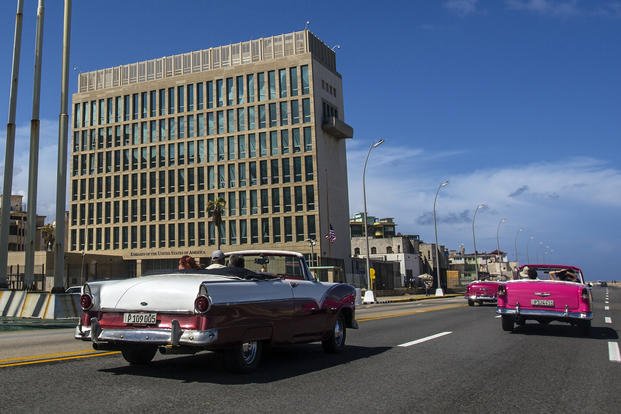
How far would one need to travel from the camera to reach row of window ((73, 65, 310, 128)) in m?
71.6

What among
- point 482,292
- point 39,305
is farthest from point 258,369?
point 482,292

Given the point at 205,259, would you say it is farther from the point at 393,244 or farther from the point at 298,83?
the point at 393,244

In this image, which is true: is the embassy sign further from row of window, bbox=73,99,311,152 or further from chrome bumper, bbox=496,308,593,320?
chrome bumper, bbox=496,308,593,320

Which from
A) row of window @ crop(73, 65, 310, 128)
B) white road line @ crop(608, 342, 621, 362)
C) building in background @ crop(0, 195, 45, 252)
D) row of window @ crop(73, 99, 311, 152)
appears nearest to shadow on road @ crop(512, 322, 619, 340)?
white road line @ crop(608, 342, 621, 362)

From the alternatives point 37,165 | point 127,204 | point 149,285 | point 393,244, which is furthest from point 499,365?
point 393,244

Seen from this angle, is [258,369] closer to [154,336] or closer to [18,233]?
[154,336]

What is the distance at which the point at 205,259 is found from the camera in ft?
241

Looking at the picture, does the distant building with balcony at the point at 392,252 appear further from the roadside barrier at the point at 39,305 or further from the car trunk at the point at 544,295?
the car trunk at the point at 544,295

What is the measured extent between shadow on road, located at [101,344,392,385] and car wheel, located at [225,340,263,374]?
0.08 meters

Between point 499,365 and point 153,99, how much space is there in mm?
77198

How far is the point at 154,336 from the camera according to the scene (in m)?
6.07

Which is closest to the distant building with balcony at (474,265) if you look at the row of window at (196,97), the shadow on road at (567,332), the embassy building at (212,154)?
the embassy building at (212,154)

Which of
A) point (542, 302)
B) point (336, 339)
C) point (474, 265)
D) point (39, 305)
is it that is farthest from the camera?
point (474, 265)

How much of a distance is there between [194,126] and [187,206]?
10.7 metres
